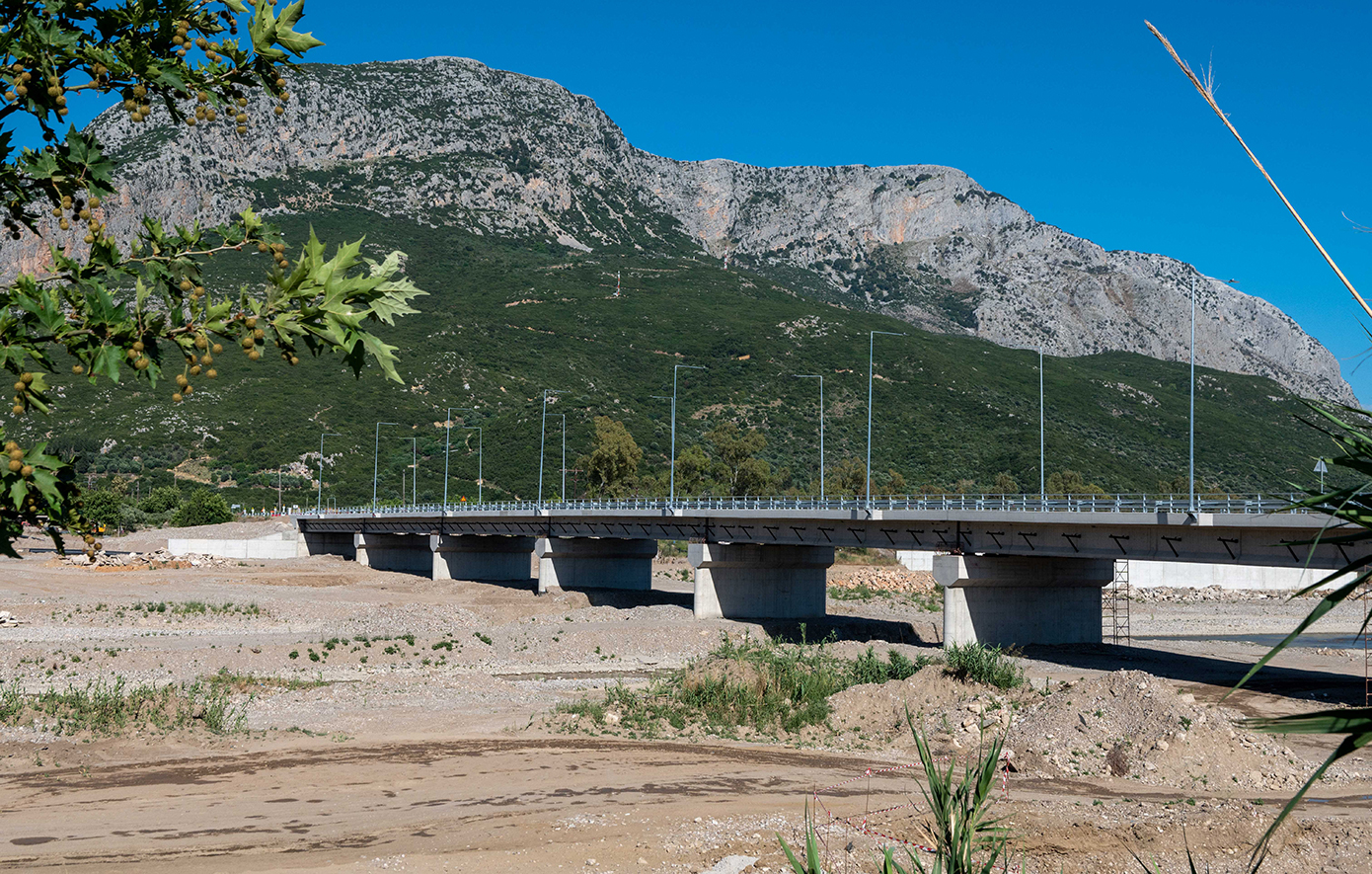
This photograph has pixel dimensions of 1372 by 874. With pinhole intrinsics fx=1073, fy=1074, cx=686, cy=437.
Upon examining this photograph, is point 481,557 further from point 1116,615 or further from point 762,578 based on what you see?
point 1116,615

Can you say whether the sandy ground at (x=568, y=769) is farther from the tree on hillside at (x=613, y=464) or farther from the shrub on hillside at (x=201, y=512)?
the shrub on hillside at (x=201, y=512)

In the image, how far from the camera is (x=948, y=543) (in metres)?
44.9

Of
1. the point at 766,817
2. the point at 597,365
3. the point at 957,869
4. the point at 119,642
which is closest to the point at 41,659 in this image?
the point at 119,642

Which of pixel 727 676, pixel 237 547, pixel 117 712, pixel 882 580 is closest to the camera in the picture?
pixel 117 712

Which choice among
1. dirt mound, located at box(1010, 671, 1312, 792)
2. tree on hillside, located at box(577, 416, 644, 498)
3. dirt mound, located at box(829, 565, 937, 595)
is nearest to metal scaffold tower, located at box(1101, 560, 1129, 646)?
dirt mound, located at box(829, 565, 937, 595)

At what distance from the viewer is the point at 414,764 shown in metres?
22.2

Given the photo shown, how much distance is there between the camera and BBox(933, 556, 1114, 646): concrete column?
4359cm

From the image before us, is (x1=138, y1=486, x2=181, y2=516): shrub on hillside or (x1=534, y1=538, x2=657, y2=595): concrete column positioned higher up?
(x1=138, y1=486, x2=181, y2=516): shrub on hillside

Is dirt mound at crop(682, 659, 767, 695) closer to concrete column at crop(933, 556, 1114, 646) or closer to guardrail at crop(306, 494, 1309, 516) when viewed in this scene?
guardrail at crop(306, 494, 1309, 516)

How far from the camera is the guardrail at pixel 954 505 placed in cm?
3706

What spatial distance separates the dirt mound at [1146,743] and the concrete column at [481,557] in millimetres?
58916

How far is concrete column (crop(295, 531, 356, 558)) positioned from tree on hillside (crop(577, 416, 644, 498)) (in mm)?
22836

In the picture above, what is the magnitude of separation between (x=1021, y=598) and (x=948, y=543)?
12.9ft

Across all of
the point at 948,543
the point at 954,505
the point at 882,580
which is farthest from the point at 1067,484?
the point at 948,543
